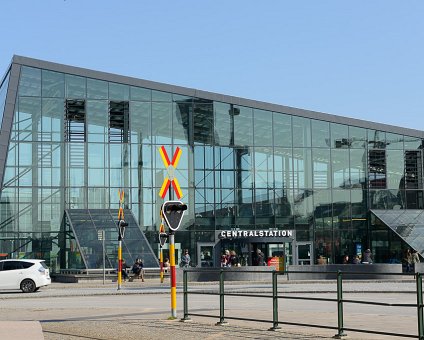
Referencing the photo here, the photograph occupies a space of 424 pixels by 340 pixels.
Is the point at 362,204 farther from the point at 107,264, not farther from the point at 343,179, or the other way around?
the point at 107,264

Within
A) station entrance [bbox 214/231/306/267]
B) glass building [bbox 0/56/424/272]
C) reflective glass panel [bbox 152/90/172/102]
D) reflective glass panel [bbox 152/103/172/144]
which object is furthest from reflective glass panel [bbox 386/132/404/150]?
reflective glass panel [bbox 152/90/172/102]

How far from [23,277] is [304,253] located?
2546 cm

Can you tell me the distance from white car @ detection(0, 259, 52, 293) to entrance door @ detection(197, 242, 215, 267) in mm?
20127

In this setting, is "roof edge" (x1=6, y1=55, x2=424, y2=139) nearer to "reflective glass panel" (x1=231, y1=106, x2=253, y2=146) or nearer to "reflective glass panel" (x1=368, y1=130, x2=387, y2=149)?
"reflective glass panel" (x1=368, y1=130, x2=387, y2=149)

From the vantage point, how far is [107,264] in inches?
2051

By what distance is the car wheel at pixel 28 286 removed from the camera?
38625mm

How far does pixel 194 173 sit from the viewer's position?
59.1 m

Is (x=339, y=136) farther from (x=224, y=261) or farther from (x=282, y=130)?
(x=224, y=261)

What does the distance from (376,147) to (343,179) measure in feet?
10.3

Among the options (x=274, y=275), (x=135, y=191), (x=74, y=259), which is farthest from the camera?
(x=135, y=191)

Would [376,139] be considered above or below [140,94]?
below

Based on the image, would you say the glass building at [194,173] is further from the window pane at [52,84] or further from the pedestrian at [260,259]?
the pedestrian at [260,259]

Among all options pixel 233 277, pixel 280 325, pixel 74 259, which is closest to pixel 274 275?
pixel 280 325

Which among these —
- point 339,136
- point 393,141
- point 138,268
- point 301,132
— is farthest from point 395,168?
point 138,268
